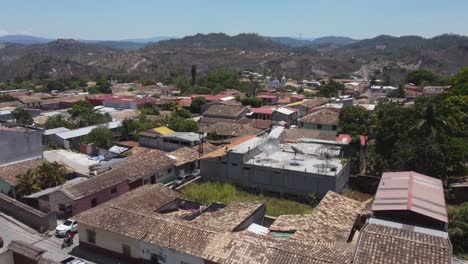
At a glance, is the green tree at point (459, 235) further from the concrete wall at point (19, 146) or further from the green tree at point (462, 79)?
the green tree at point (462, 79)

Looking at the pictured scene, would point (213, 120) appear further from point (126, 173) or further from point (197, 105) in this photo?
point (126, 173)

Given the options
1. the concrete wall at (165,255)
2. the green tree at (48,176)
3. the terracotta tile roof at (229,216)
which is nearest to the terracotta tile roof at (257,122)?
the green tree at (48,176)

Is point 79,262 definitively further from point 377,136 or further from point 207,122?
point 207,122

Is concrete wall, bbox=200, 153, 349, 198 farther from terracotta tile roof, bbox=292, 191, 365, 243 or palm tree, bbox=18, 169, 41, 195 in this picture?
palm tree, bbox=18, 169, 41, 195

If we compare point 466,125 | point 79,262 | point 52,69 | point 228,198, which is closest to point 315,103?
point 466,125

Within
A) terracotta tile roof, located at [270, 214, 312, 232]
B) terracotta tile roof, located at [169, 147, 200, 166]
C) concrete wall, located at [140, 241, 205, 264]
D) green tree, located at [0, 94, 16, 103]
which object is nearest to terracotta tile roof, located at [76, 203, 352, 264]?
concrete wall, located at [140, 241, 205, 264]

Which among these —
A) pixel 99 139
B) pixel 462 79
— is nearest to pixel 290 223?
pixel 99 139
